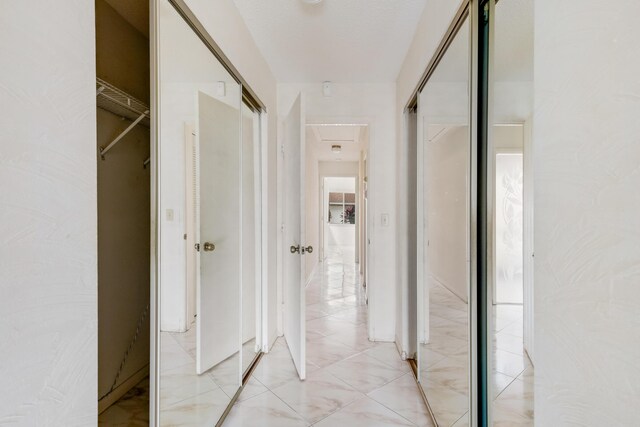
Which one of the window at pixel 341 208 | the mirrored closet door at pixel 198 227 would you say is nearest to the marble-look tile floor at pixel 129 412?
the mirrored closet door at pixel 198 227

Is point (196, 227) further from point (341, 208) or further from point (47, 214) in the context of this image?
point (341, 208)

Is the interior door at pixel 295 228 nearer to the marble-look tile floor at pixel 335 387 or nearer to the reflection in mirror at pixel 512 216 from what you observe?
the marble-look tile floor at pixel 335 387

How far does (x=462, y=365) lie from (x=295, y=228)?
5.04 ft

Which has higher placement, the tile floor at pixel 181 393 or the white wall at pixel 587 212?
the white wall at pixel 587 212

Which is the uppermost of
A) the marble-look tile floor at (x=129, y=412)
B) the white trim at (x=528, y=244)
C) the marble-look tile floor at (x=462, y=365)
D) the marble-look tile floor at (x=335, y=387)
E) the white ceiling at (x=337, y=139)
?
the white ceiling at (x=337, y=139)

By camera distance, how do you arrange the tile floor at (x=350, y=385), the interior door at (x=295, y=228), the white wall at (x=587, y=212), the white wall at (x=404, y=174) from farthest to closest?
1. the interior door at (x=295, y=228)
2. the white wall at (x=404, y=174)
3. the tile floor at (x=350, y=385)
4. the white wall at (x=587, y=212)

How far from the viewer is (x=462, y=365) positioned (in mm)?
1432

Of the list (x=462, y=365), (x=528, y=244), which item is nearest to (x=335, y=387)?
(x=462, y=365)

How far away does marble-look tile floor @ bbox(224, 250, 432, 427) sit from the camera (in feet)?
6.26

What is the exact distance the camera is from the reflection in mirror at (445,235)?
4.64 feet

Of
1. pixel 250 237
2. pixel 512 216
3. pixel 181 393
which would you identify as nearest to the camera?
pixel 512 216

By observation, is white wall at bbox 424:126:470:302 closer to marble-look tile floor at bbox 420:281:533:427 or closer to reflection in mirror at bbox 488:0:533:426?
marble-look tile floor at bbox 420:281:533:427

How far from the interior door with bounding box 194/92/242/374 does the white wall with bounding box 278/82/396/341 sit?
4.35 feet

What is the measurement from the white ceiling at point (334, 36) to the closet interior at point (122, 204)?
2.32 ft
